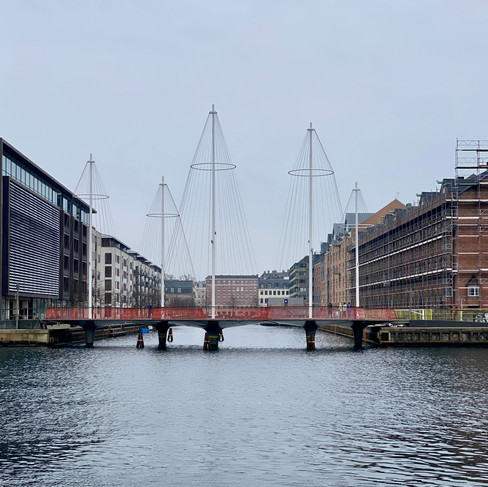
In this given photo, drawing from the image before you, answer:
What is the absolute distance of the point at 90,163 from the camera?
8569 centimetres

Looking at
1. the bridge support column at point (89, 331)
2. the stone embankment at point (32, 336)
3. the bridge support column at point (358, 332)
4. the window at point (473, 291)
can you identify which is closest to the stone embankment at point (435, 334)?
the bridge support column at point (358, 332)

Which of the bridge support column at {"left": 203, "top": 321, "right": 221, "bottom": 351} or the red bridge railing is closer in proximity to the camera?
the red bridge railing

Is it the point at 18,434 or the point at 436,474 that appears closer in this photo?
the point at 436,474

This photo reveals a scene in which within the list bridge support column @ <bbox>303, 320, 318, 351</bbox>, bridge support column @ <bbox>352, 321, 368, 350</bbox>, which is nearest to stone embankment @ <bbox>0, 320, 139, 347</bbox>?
bridge support column @ <bbox>303, 320, 318, 351</bbox>

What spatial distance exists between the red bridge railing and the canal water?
1647cm

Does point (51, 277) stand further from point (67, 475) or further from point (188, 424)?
point (67, 475)

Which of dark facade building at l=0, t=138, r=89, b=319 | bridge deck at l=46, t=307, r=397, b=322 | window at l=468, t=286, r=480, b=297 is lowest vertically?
bridge deck at l=46, t=307, r=397, b=322

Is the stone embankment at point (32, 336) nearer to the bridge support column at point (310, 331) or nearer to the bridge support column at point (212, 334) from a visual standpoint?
the bridge support column at point (212, 334)

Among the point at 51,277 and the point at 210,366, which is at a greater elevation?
the point at 51,277

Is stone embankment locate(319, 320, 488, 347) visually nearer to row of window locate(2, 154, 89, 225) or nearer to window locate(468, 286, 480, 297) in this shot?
window locate(468, 286, 480, 297)

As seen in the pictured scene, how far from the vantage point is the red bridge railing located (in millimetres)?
74938

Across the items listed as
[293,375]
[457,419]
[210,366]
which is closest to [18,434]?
[457,419]

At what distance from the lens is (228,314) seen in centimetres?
7650

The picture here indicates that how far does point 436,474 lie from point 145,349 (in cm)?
5922
